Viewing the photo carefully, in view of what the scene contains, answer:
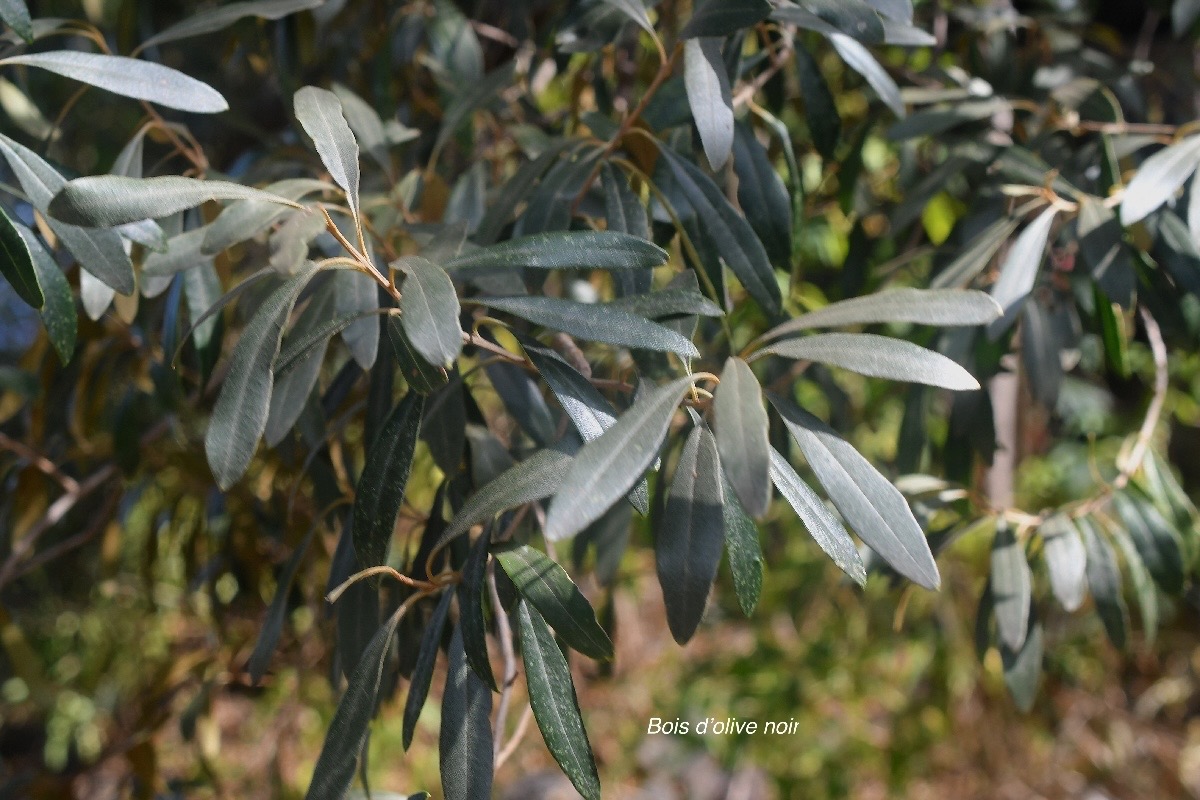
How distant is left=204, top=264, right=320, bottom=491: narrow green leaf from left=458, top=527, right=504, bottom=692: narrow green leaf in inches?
5.9

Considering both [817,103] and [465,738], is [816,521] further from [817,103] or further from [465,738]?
[817,103]

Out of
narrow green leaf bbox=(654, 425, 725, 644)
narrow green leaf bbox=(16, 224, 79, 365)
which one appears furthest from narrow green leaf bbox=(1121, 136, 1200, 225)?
narrow green leaf bbox=(16, 224, 79, 365)

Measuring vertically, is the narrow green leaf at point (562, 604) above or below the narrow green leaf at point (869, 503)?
below

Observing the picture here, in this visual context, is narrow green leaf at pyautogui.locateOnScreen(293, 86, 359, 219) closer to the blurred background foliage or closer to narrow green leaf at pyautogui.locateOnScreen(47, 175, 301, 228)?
narrow green leaf at pyautogui.locateOnScreen(47, 175, 301, 228)

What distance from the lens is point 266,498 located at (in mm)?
1161

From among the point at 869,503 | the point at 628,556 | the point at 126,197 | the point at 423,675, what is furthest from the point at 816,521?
the point at 628,556

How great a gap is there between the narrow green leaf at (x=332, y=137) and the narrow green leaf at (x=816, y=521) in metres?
0.28

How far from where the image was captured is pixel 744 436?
1.33 ft

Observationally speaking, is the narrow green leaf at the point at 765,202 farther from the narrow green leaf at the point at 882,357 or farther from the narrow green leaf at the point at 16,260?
the narrow green leaf at the point at 16,260

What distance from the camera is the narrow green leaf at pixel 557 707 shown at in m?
0.51

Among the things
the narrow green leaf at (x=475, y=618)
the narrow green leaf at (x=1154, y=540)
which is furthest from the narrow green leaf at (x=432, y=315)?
the narrow green leaf at (x=1154, y=540)

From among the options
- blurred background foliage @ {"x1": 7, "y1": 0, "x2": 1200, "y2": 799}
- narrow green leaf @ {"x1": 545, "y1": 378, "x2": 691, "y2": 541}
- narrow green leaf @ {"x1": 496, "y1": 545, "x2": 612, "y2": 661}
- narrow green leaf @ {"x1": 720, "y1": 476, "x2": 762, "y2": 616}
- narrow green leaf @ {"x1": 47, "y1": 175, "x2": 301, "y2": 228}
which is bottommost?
blurred background foliage @ {"x1": 7, "y1": 0, "x2": 1200, "y2": 799}

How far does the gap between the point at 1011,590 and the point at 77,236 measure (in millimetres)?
814

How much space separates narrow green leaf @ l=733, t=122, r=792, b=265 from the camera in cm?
77
